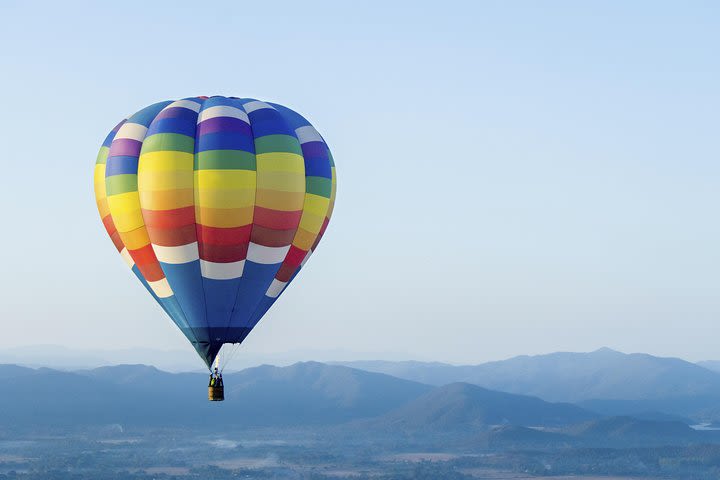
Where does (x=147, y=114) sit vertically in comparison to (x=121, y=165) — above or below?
above

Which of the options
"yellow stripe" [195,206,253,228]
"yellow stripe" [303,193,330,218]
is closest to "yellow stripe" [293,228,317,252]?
"yellow stripe" [303,193,330,218]

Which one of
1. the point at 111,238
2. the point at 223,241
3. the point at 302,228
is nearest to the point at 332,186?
the point at 302,228

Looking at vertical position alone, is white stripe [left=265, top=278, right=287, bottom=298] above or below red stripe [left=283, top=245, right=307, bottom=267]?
below

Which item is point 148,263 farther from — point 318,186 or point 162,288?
point 318,186

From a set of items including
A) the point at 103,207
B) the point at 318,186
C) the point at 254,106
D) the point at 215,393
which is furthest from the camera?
the point at 318,186

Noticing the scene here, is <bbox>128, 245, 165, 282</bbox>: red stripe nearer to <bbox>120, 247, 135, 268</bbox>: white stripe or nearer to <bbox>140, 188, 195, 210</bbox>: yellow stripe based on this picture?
<bbox>120, 247, 135, 268</bbox>: white stripe

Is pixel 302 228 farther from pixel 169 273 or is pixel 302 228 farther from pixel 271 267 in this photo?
pixel 169 273

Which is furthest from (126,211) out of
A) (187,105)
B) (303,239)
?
(303,239)
